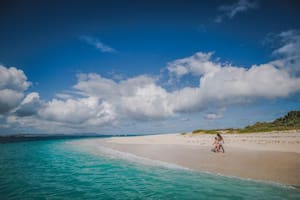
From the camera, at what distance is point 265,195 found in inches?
372

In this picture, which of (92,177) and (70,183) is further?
(92,177)

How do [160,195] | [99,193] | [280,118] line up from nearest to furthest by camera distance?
1. [160,195]
2. [99,193]
3. [280,118]

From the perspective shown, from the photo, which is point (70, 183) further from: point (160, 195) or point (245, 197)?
point (245, 197)

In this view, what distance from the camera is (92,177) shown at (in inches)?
577

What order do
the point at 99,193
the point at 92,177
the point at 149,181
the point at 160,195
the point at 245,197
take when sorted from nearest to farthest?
the point at 245,197 → the point at 160,195 → the point at 99,193 → the point at 149,181 → the point at 92,177

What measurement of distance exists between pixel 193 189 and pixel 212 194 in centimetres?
123

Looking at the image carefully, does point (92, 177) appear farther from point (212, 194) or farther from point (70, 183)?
point (212, 194)

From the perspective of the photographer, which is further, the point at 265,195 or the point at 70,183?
the point at 70,183

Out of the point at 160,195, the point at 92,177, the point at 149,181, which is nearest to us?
the point at 160,195

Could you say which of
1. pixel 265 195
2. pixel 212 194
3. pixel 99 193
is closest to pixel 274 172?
pixel 265 195

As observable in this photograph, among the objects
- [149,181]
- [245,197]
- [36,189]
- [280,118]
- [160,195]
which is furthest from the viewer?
[280,118]

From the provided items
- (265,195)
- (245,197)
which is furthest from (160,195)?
(265,195)

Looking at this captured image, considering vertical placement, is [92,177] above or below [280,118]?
below

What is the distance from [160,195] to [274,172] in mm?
8589
